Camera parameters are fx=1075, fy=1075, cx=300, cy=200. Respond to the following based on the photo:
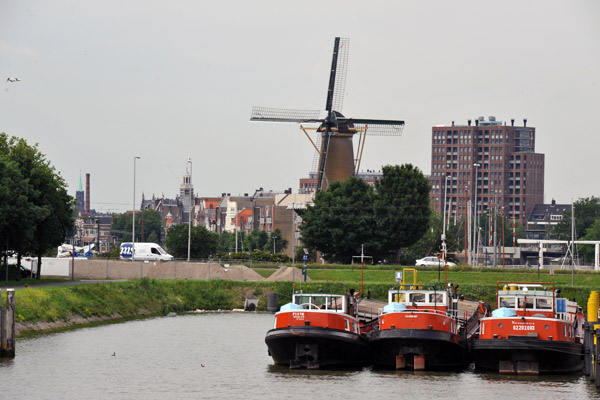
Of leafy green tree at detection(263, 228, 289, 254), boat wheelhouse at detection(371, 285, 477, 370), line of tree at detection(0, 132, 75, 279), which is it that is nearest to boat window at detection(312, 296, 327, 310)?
boat wheelhouse at detection(371, 285, 477, 370)

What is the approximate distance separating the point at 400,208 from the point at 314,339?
78.4 meters

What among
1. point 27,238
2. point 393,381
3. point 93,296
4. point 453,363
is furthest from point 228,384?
point 27,238

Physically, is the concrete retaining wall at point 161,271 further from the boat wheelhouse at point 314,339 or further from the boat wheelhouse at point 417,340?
the boat wheelhouse at point 417,340

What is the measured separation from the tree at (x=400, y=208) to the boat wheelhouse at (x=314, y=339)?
75.2 meters

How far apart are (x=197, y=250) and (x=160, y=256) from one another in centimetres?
1419

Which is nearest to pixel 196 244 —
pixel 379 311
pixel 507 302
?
pixel 379 311

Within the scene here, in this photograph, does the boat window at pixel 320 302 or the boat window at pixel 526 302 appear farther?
the boat window at pixel 526 302

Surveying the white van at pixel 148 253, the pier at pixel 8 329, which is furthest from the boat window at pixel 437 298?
the white van at pixel 148 253

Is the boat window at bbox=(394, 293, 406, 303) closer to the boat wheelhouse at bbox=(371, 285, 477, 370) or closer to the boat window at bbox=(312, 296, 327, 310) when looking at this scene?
the boat wheelhouse at bbox=(371, 285, 477, 370)

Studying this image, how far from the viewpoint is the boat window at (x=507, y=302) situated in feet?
165

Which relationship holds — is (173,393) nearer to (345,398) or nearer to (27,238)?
(345,398)

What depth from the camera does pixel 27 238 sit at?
75.7 meters

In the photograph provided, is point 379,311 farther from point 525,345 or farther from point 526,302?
point 525,345

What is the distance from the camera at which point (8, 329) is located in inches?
1838
